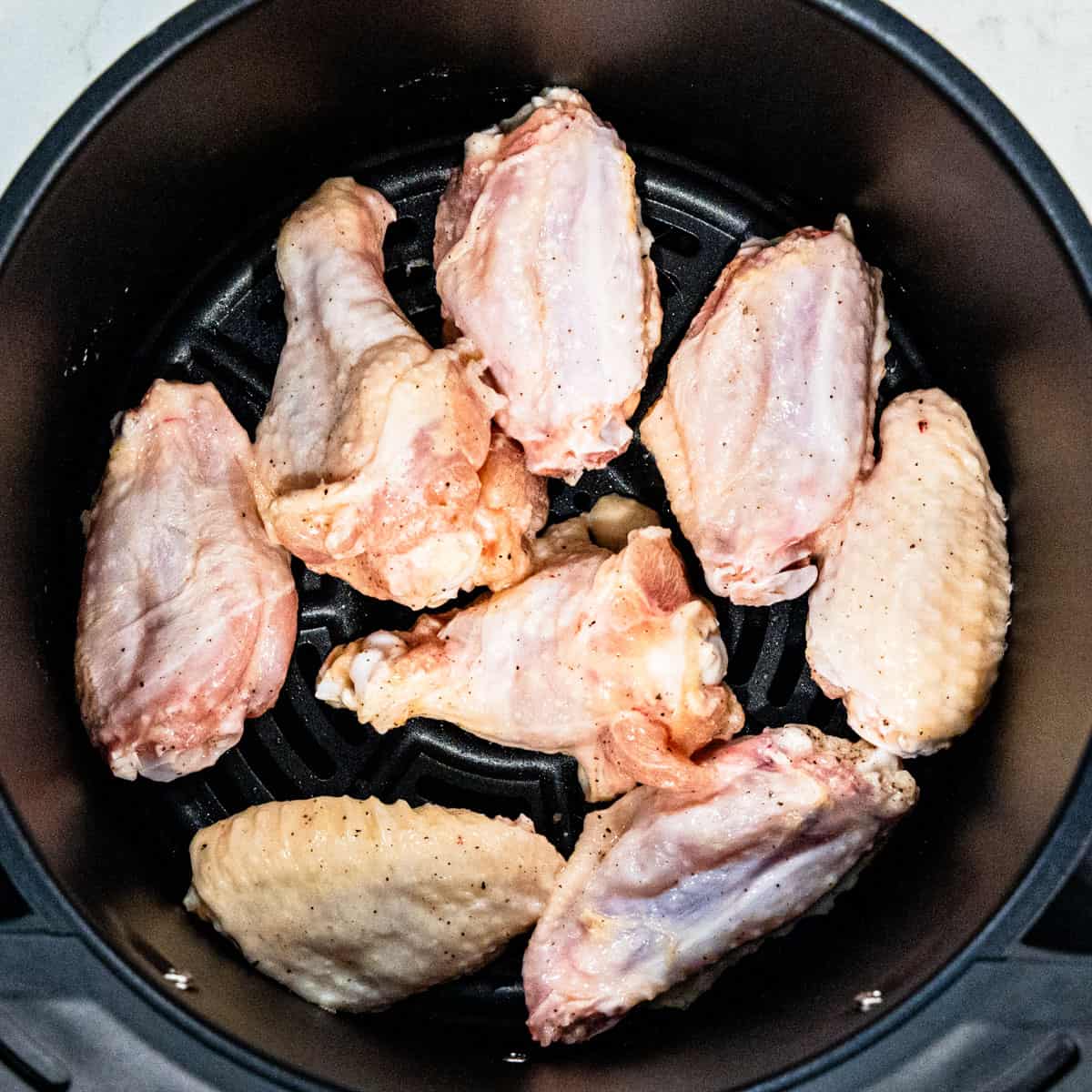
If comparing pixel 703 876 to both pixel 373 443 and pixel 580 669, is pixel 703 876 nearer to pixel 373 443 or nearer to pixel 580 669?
pixel 580 669

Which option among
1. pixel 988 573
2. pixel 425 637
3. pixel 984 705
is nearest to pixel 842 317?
pixel 988 573

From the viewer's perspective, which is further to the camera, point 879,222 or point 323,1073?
point 879,222

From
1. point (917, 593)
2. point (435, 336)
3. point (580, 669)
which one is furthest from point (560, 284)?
point (917, 593)

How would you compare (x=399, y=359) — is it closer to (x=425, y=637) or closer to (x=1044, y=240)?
(x=425, y=637)

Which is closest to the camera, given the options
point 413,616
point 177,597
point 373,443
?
point 373,443

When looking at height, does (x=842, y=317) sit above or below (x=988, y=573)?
above

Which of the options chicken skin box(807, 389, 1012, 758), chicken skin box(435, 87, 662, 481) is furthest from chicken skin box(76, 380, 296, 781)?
chicken skin box(807, 389, 1012, 758)

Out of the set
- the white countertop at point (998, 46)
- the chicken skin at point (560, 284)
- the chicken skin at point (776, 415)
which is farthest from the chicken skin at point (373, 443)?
the white countertop at point (998, 46)

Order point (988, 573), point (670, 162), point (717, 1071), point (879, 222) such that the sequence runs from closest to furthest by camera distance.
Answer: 1. point (717, 1071)
2. point (988, 573)
3. point (879, 222)
4. point (670, 162)
